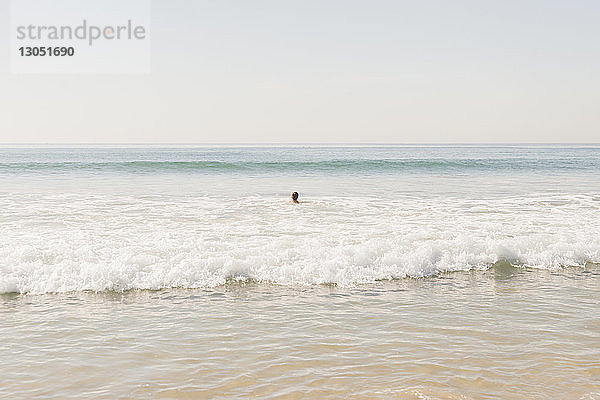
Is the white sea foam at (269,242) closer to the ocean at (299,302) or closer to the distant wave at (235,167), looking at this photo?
the ocean at (299,302)

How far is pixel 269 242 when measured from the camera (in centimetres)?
1047

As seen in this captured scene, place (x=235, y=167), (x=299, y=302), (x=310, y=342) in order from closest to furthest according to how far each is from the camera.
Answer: (x=310, y=342)
(x=299, y=302)
(x=235, y=167)

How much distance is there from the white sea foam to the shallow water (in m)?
0.51

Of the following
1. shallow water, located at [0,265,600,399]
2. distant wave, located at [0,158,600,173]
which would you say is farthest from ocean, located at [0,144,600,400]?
distant wave, located at [0,158,600,173]

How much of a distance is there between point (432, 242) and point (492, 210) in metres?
6.06

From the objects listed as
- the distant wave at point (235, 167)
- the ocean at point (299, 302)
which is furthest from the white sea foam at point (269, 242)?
the distant wave at point (235, 167)

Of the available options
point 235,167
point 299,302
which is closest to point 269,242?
point 299,302

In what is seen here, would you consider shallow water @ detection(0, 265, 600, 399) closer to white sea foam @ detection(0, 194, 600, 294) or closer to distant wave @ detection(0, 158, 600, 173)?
white sea foam @ detection(0, 194, 600, 294)

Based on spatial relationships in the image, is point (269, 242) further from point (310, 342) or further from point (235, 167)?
point (235, 167)

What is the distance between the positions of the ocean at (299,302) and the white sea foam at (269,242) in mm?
44

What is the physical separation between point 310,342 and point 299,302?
158 centimetres

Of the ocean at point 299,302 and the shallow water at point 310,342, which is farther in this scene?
the ocean at point 299,302

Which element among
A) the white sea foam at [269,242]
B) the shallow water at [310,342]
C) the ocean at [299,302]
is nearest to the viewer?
the shallow water at [310,342]

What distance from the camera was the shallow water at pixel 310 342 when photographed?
463 cm
